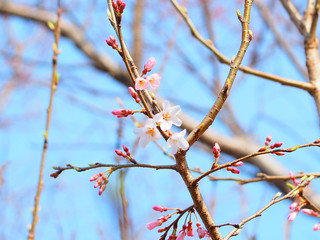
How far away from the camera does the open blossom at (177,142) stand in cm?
95

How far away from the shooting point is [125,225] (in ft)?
4.85

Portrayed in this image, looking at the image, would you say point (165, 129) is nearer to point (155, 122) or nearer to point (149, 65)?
point (155, 122)

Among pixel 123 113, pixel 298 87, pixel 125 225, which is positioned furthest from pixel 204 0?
pixel 123 113

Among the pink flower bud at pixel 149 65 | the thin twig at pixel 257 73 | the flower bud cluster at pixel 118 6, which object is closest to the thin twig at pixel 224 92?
the pink flower bud at pixel 149 65

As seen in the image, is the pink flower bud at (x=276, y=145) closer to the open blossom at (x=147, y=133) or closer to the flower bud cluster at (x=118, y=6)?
the open blossom at (x=147, y=133)

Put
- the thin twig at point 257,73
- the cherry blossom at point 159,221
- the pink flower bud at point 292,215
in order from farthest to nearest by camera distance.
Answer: the thin twig at point 257,73 → the pink flower bud at point 292,215 → the cherry blossom at point 159,221

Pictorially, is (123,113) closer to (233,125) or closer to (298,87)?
(298,87)

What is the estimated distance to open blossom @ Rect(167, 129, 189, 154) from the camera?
95cm

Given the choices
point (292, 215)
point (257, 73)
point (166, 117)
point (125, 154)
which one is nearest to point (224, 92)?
point (166, 117)

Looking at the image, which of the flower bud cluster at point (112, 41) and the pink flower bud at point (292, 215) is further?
the pink flower bud at point (292, 215)

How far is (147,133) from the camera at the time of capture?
3.30 feet

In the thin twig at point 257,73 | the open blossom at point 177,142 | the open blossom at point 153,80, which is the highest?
the thin twig at point 257,73

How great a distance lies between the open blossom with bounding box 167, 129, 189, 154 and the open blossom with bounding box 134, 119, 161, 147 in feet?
0.15

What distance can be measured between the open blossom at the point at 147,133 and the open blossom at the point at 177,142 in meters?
0.04
